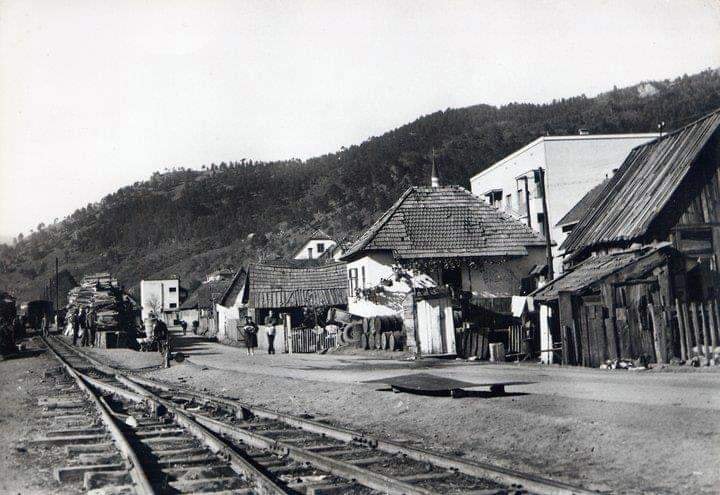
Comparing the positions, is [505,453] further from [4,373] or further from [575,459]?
[4,373]

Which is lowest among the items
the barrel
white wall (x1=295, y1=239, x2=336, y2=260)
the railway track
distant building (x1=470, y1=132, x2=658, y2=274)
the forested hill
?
the railway track

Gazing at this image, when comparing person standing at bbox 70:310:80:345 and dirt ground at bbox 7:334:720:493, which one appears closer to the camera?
dirt ground at bbox 7:334:720:493

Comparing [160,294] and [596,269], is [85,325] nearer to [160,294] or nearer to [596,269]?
[596,269]

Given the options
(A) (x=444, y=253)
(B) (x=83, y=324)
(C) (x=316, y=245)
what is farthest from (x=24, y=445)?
(C) (x=316, y=245)

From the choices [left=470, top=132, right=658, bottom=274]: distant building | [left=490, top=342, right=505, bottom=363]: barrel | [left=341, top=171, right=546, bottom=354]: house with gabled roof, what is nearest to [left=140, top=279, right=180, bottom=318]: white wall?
[left=470, top=132, right=658, bottom=274]: distant building

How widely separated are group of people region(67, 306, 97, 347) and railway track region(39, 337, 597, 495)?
109ft

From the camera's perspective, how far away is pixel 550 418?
34.4ft

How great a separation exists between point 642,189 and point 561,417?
16.3m

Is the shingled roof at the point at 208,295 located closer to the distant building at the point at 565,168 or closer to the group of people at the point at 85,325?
the group of people at the point at 85,325

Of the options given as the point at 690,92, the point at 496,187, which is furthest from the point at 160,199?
the point at 496,187

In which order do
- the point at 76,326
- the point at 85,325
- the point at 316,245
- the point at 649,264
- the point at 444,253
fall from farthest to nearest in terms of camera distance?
the point at 316,245 → the point at 76,326 → the point at 85,325 → the point at 444,253 → the point at 649,264

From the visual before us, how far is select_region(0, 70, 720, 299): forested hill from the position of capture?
93.0 metres

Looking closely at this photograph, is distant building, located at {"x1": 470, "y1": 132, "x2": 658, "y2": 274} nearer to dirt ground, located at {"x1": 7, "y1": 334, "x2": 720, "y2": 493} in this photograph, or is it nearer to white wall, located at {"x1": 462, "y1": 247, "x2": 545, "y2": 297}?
white wall, located at {"x1": 462, "y1": 247, "x2": 545, "y2": 297}

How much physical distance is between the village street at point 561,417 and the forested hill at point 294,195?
60.2 metres
